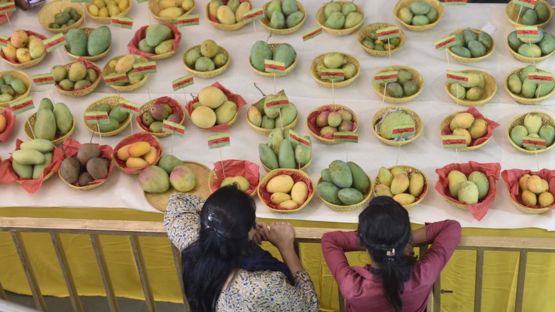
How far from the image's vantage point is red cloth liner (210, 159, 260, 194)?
2.27 metres

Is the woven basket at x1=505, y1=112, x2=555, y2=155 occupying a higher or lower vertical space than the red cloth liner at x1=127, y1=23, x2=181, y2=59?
lower

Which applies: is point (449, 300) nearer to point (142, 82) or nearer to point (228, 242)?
point (228, 242)

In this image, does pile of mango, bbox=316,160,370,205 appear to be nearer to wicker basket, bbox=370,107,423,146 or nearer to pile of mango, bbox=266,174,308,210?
pile of mango, bbox=266,174,308,210

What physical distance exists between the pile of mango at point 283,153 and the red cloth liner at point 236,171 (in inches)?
1.9

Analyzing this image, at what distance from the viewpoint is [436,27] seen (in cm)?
279

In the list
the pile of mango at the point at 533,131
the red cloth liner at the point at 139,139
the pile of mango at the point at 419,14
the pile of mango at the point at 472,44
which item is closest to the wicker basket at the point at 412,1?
the pile of mango at the point at 419,14

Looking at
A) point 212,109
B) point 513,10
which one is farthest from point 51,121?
point 513,10

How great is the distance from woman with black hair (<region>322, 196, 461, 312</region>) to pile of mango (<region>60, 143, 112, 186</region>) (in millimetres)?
997

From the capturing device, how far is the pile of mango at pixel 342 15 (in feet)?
9.08

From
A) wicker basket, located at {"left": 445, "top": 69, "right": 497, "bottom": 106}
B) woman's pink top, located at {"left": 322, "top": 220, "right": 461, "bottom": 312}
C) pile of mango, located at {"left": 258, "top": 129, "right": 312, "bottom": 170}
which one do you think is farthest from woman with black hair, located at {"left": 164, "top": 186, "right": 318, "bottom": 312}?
wicker basket, located at {"left": 445, "top": 69, "right": 497, "bottom": 106}

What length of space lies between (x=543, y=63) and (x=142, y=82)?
5.32 ft

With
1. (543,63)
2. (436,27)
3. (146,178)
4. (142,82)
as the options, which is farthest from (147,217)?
(543,63)

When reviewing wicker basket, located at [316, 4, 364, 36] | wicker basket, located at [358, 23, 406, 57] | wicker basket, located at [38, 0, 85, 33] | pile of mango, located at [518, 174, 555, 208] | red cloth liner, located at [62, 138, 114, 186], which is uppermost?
wicker basket, located at [38, 0, 85, 33]

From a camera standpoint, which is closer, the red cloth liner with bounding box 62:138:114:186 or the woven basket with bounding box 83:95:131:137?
the red cloth liner with bounding box 62:138:114:186
